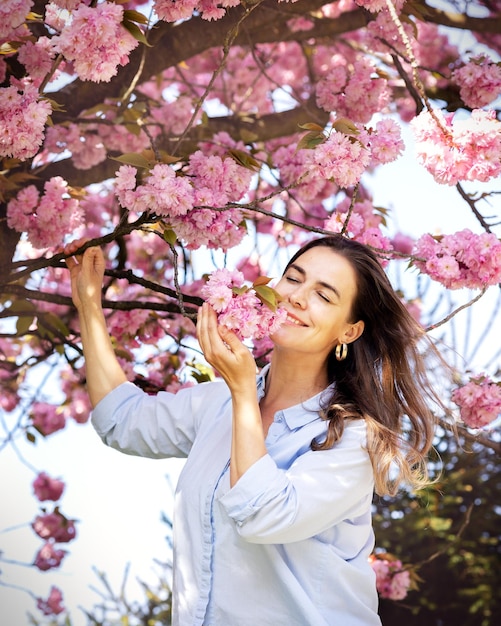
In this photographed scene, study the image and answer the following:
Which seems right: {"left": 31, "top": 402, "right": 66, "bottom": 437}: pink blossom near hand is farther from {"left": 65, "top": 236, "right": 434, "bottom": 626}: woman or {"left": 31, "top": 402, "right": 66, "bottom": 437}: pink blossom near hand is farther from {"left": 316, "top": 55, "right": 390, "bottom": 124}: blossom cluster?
{"left": 316, "top": 55, "right": 390, "bottom": 124}: blossom cluster

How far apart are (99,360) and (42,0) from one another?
943mm

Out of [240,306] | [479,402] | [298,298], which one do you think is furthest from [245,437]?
[479,402]

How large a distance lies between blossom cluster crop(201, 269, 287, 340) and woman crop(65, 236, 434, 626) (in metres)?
0.03

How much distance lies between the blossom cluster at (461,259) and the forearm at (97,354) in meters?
0.84

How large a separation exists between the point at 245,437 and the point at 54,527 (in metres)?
2.04

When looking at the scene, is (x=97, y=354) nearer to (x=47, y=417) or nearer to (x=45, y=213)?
(x=45, y=213)

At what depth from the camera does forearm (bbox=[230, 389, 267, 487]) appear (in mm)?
1546

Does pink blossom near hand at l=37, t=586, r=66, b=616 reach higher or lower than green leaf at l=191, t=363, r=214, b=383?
lower

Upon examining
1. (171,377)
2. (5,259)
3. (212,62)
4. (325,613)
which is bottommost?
(325,613)

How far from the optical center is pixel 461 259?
7.37 ft

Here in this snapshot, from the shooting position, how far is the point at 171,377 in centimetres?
265

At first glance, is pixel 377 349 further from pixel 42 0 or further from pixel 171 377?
pixel 42 0

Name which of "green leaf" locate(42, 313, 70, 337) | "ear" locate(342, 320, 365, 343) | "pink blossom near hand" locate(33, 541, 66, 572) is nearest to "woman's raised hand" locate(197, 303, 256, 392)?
"ear" locate(342, 320, 365, 343)

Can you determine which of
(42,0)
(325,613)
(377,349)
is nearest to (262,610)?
(325,613)
